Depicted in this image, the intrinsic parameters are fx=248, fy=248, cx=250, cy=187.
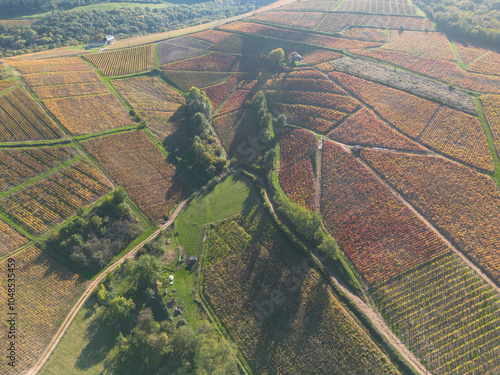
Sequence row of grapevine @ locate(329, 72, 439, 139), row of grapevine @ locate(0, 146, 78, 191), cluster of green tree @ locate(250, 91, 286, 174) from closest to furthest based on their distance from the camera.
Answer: row of grapevine @ locate(0, 146, 78, 191), cluster of green tree @ locate(250, 91, 286, 174), row of grapevine @ locate(329, 72, 439, 139)

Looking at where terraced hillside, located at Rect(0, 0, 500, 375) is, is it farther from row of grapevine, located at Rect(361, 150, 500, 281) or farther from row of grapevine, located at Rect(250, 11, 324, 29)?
row of grapevine, located at Rect(250, 11, 324, 29)

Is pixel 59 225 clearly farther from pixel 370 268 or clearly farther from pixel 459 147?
pixel 459 147

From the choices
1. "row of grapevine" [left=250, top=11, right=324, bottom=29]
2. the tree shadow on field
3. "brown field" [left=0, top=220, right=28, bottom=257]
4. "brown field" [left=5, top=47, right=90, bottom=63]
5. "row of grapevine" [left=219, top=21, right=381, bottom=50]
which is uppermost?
"row of grapevine" [left=250, top=11, right=324, bottom=29]

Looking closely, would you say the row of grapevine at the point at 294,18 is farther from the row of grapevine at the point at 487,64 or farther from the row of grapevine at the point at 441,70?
the row of grapevine at the point at 487,64

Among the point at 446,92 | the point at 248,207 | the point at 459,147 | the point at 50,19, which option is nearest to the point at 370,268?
the point at 248,207

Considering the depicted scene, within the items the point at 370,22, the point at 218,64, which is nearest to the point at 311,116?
the point at 218,64

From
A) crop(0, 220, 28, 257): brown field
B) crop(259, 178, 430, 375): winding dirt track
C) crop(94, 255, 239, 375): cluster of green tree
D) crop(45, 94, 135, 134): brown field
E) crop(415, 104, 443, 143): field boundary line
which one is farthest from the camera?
crop(45, 94, 135, 134): brown field

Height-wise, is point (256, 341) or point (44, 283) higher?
point (44, 283)

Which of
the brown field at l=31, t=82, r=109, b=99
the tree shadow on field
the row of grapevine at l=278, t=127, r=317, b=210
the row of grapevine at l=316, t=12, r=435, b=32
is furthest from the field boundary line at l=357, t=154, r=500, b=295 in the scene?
the row of grapevine at l=316, t=12, r=435, b=32
